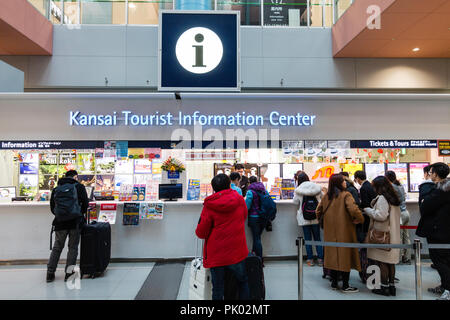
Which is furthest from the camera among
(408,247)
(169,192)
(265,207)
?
(169,192)

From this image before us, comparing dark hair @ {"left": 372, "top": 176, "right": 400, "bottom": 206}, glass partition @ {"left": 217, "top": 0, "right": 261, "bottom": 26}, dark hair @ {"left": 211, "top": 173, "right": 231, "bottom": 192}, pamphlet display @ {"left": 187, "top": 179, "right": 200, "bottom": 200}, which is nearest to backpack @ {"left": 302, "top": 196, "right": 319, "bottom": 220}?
dark hair @ {"left": 372, "top": 176, "right": 400, "bottom": 206}

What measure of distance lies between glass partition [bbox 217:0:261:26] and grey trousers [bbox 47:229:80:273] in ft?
19.1

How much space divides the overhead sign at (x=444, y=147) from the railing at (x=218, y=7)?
376 cm

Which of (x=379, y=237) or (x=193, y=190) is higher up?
(x=193, y=190)

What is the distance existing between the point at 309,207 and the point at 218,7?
208 inches

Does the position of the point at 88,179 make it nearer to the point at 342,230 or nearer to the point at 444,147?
the point at 342,230

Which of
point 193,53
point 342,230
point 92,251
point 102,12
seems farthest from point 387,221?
point 102,12

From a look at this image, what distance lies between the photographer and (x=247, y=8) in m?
7.66

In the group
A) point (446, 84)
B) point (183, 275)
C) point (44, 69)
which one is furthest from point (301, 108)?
point (44, 69)

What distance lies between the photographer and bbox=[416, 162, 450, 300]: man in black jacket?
13.0 ft

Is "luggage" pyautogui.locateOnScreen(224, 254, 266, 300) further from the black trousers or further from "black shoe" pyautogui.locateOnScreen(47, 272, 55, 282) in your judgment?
"black shoe" pyautogui.locateOnScreen(47, 272, 55, 282)

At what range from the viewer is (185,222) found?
595 centimetres
